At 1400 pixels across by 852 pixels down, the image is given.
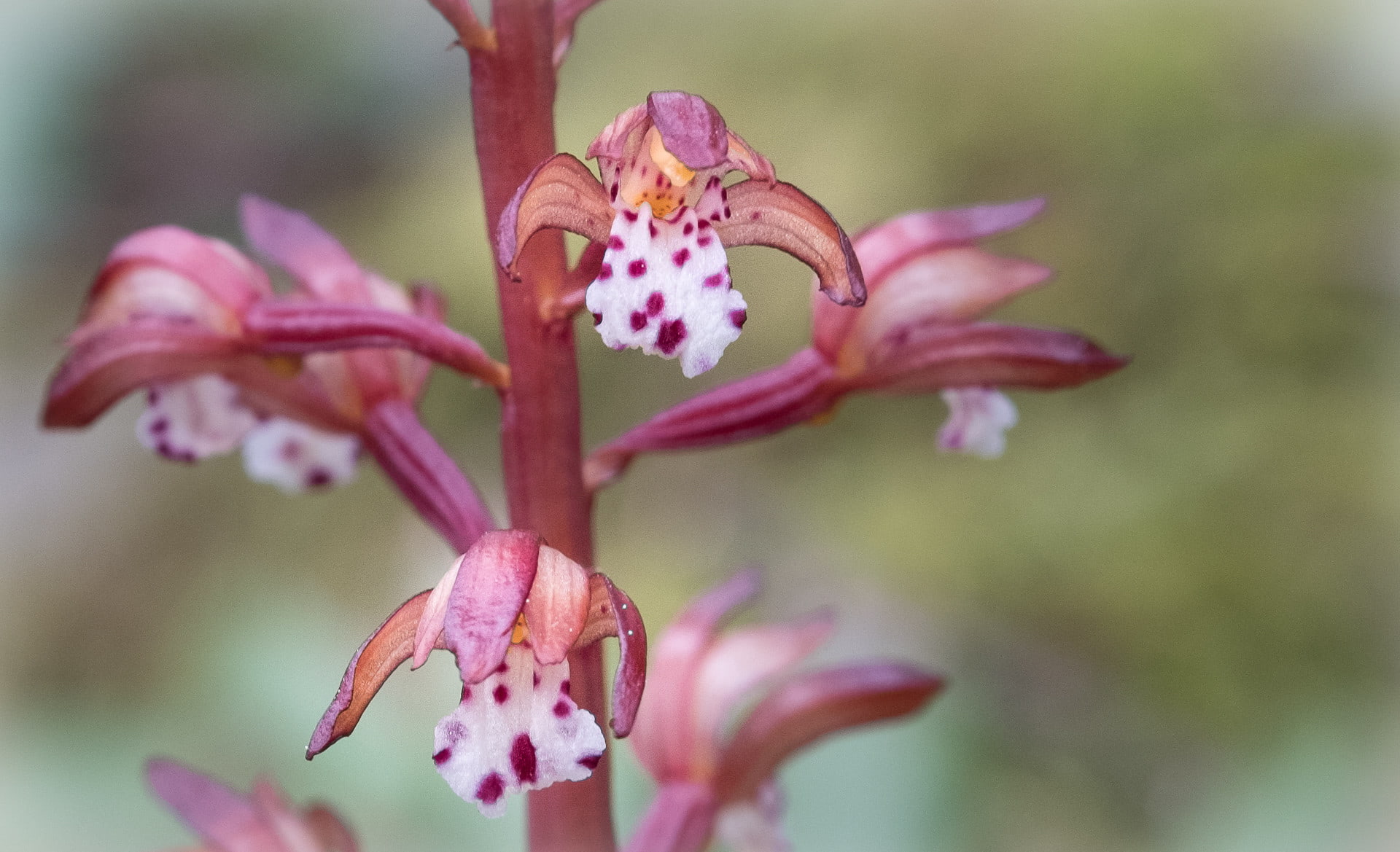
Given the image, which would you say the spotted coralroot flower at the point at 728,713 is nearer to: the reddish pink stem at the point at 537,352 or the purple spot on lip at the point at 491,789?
the reddish pink stem at the point at 537,352

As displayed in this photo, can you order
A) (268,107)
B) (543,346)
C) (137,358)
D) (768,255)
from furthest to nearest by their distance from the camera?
(268,107)
(768,255)
(137,358)
(543,346)

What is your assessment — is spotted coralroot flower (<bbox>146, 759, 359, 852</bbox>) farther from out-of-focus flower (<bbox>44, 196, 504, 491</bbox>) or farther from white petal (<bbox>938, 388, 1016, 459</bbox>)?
white petal (<bbox>938, 388, 1016, 459</bbox>)

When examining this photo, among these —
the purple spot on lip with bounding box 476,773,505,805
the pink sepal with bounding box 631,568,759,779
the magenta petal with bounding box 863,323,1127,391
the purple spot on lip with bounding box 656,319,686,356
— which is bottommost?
the purple spot on lip with bounding box 476,773,505,805

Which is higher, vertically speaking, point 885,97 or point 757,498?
point 885,97

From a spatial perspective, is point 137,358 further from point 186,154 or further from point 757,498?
point 186,154

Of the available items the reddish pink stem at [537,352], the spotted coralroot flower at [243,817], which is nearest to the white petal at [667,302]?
the reddish pink stem at [537,352]

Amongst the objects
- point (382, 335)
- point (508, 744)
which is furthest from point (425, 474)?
point (508, 744)

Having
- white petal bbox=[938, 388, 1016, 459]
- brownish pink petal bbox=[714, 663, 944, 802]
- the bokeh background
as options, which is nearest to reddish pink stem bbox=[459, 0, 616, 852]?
brownish pink petal bbox=[714, 663, 944, 802]

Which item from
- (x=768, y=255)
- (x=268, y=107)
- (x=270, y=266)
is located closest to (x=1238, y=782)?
(x=768, y=255)
